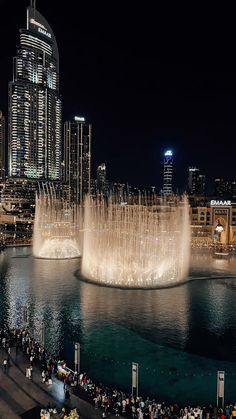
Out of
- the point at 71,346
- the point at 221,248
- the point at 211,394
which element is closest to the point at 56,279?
the point at 71,346

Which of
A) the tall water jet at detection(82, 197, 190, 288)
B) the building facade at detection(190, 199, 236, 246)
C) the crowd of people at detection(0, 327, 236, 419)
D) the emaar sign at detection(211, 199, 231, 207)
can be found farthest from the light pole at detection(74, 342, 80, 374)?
the emaar sign at detection(211, 199, 231, 207)

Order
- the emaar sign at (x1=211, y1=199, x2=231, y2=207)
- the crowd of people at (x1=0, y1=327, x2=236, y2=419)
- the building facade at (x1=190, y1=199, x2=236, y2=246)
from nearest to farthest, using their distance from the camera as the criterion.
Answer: the crowd of people at (x1=0, y1=327, x2=236, y2=419) < the building facade at (x1=190, y1=199, x2=236, y2=246) < the emaar sign at (x1=211, y1=199, x2=231, y2=207)

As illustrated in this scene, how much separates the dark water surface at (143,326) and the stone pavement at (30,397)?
14.5 ft

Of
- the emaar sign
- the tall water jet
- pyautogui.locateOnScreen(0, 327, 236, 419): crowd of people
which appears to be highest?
the emaar sign

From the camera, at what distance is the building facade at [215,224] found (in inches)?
3935

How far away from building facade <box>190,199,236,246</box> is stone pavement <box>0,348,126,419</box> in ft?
253

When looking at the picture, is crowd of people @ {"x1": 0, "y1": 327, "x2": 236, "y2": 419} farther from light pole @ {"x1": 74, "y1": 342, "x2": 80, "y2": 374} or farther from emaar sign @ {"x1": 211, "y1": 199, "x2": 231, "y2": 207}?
emaar sign @ {"x1": 211, "y1": 199, "x2": 231, "y2": 207}

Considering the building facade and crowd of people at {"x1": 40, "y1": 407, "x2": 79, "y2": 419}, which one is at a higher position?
the building facade

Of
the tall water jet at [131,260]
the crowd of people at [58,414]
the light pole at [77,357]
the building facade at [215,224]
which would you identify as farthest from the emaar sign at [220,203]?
the crowd of people at [58,414]

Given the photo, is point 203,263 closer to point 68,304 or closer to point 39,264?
point 39,264

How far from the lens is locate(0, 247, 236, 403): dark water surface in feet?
86.1

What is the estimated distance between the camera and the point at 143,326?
34938mm

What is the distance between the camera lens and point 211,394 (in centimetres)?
2398

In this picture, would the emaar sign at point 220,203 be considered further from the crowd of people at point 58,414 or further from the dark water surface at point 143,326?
the crowd of people at point 58,414
